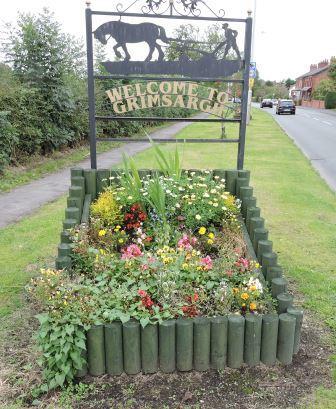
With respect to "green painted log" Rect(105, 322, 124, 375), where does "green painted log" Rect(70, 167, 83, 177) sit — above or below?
above

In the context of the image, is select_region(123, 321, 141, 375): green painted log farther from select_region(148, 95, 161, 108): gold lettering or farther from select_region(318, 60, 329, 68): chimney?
select_region(318, 60, 329, 68): chimney

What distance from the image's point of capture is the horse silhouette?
4879mm

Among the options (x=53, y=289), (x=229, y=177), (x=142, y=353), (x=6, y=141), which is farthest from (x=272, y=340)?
(x=6, y=141)

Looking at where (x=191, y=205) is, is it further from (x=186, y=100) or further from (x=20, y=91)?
(x=20, y=91)

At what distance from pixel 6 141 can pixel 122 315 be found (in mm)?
7632

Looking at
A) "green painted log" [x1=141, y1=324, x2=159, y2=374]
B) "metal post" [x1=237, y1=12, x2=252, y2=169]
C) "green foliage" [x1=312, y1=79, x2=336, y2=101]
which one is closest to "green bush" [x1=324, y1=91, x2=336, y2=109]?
"green foliage" [x1=312, y1=79, x2=336, y2=101]

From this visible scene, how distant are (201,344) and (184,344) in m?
0.12

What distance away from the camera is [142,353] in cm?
297

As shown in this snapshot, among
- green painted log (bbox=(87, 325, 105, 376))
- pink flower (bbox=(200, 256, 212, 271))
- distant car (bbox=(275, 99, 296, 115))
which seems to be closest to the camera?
green painted log (bbox=(87, 325, 105, 376))

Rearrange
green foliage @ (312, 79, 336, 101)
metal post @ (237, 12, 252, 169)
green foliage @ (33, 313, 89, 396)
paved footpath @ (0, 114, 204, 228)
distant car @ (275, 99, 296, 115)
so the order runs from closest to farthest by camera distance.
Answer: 1. green foliage @ (33, 313, 89, 396)
2. metal post @ (237, 12, 252, 169)
3. paved footpath @ (0, 114, 204, 228)
4. distant car @ (275, 99, 296, 115)
5. green foliage @ (312, 79, 336, 101)

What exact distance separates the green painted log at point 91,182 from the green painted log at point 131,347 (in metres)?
2.40

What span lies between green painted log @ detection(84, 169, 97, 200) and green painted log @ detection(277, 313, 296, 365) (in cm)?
277

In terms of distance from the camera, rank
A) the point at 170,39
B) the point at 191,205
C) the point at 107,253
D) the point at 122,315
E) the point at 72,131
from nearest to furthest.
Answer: the point at 122,315 → the point at 107,253 → the point at 191,205 → the point at 170,39 → the point at 72,131

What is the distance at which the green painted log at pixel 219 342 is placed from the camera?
9.76 feet
